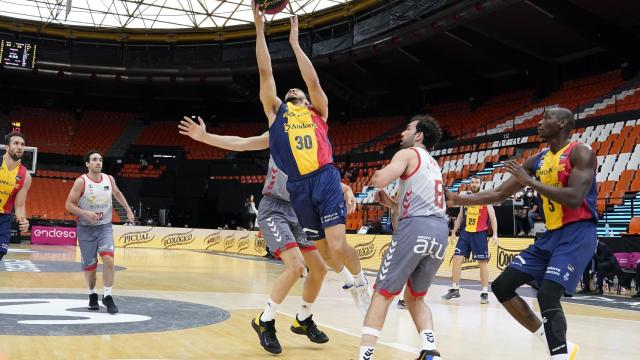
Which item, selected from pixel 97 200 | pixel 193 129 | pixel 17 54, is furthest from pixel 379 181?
pixel 17 54

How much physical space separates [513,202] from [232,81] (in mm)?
20420

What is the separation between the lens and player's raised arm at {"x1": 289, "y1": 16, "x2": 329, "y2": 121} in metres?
4.95

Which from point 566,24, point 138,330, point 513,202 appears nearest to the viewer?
point 138,330

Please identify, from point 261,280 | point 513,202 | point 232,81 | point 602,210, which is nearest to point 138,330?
point 261,280

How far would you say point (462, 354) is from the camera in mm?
5203

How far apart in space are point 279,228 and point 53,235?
24.0m

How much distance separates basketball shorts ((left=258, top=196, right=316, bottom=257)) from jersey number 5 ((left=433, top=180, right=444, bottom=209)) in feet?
4.82

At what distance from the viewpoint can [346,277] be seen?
5512 millimetres

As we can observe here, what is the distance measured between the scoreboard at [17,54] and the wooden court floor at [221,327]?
23692mm

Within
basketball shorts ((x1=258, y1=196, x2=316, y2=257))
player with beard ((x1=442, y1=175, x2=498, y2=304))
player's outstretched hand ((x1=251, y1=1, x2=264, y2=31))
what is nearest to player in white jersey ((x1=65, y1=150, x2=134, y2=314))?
basketball shorts ((x1=258, y1=196, x2=316, y2=257))

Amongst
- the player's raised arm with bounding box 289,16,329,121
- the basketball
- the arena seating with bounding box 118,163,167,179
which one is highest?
the arena seating with bounding box 118,163,167,179

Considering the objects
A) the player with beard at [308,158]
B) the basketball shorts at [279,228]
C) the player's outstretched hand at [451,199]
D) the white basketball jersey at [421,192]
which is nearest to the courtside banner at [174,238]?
the basketball shorts at [279,228]

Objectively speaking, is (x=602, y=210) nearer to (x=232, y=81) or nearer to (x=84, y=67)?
(x=232, y=81)

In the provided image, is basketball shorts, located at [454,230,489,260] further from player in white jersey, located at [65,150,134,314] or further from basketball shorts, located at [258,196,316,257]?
player in white jersey, located at [65,150,134,314]
